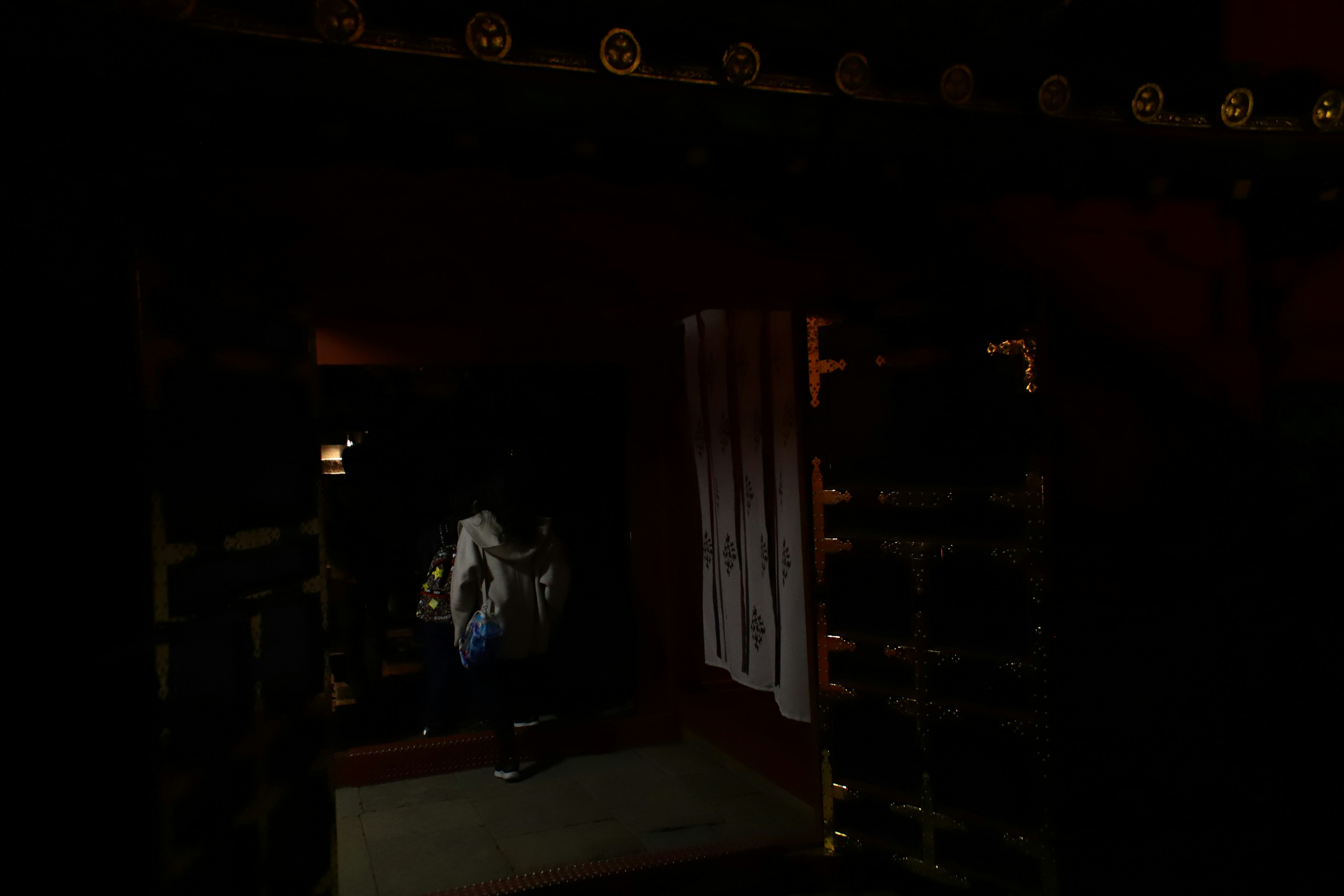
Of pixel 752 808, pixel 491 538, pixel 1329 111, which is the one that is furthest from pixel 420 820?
pixel 1329 111

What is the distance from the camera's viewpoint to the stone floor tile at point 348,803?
511 centimetres

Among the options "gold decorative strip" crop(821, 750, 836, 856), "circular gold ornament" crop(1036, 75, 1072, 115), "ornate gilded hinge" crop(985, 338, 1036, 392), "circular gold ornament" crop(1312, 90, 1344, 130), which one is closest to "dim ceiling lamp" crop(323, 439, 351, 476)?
"gold decorative strip" crop(821, 750, 836, 856)

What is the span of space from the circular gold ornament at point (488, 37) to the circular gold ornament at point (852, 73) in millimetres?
1264

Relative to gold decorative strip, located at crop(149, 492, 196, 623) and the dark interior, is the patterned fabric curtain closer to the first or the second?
the dark interior

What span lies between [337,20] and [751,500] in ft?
10.2

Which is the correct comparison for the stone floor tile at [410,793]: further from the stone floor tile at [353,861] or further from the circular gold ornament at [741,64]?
the circular gold ornament at [741,64]

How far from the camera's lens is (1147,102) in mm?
3711

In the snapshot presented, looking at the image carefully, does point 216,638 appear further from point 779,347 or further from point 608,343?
point 608,343

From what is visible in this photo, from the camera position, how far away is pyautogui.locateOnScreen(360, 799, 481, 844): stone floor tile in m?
4.81

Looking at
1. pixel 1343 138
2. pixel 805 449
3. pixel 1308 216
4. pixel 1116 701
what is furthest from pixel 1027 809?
pixel 1343 138

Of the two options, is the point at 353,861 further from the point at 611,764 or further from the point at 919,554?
the point at 919,554

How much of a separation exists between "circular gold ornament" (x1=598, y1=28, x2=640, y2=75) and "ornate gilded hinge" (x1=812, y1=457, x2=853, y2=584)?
195cm

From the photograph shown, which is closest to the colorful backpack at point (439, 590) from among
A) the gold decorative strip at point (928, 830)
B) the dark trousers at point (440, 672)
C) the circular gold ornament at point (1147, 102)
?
the dark trousers at point (440, 672)

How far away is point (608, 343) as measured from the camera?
6.02 meters
